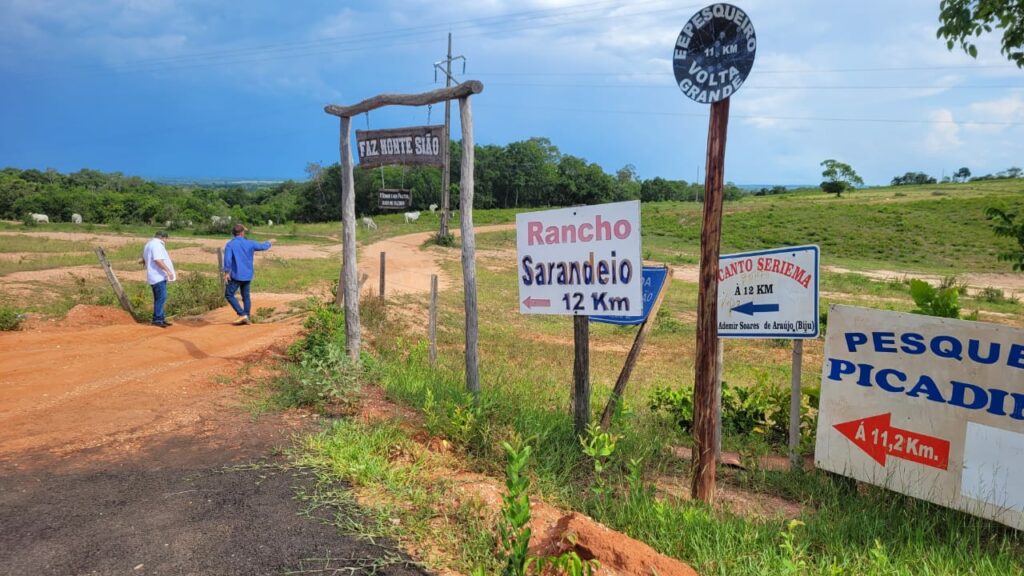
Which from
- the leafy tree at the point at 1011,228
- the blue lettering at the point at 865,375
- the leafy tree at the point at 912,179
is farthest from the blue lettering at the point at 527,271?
the leafy tree at the point at 912,179

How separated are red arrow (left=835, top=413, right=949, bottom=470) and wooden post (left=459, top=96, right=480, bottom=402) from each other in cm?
298

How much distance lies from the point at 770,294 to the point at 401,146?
425 cm

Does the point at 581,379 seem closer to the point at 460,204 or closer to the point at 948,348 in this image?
the point at 460,204

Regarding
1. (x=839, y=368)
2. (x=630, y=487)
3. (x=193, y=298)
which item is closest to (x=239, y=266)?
(x=193, y=298)

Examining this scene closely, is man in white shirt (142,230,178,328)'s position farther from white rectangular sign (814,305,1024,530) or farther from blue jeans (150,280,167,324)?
white rectangular sign (814,305,1024,530)

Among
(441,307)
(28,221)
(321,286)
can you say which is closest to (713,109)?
(441,307)

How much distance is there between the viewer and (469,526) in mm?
3273

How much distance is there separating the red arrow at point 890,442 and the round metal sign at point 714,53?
250cm

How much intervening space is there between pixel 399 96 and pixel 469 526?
4.91 m

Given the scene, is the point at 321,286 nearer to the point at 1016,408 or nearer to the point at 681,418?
the point at 681,418

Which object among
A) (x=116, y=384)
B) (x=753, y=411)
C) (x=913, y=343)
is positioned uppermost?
(x=913, y=343)

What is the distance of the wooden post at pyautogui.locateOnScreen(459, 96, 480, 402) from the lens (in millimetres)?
5680

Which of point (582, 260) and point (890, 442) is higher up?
point (582, 260)

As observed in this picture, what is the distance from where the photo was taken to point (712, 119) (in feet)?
12.6
